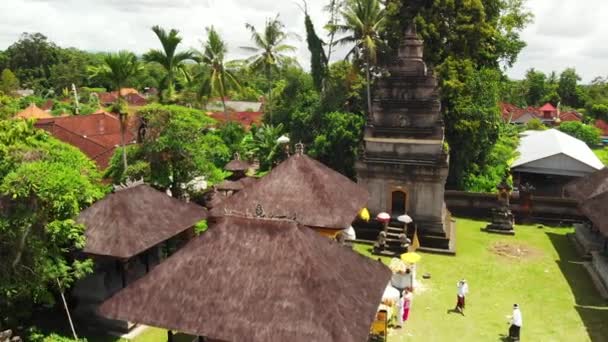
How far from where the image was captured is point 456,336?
13.2 m

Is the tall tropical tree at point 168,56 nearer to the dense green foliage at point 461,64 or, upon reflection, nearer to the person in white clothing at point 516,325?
the dense green foliage at point 461,64

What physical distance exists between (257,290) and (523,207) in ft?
64.9

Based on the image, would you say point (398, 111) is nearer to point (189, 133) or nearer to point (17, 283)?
point (189, 133)

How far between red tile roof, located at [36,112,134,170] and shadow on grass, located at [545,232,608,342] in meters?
21.6

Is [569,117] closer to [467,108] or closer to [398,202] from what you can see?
[467,108]

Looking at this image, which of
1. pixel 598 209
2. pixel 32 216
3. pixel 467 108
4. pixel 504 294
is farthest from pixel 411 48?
pixel 32 216

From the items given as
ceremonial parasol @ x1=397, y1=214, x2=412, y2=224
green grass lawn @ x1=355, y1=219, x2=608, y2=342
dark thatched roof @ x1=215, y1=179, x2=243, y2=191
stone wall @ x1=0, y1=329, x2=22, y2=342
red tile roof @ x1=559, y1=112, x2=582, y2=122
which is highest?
red tile roof @ x1=559, y1=112, x2=582, y2=122

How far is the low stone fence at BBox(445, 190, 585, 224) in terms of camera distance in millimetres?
23922

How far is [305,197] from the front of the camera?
1561cm

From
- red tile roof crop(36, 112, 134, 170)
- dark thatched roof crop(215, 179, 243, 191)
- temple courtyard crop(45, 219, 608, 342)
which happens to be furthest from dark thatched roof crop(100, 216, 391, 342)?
red tile roof crop(36, 112, 134, 170)

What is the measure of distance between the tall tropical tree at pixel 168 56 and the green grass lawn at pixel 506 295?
49.6 feet

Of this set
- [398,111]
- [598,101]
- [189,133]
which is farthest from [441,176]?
[598,101]

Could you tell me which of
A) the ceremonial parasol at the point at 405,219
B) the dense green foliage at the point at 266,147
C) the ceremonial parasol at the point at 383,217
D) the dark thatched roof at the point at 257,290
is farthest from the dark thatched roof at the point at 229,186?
the dark thatched roof at the point at 257,290

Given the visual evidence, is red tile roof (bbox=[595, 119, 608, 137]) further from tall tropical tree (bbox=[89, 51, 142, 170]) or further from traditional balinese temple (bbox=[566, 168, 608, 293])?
tall tropical tree (bbox=[89, 51, 142, 170])
